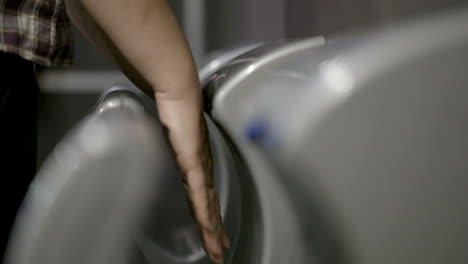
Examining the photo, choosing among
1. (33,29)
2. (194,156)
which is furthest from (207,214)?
(33,29)

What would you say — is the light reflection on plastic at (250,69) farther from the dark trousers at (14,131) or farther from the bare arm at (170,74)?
the dark trousers at (14,131)

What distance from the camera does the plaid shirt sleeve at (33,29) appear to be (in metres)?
0.58

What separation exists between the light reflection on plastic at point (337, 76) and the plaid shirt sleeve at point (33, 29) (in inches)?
19.8

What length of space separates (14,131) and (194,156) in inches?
20.5

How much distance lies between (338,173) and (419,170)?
0.05m

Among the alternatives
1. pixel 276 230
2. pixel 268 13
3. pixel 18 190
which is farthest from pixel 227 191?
pixel 268 13

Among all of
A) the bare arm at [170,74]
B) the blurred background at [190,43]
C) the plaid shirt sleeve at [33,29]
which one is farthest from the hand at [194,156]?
the blurred background at [190,43]

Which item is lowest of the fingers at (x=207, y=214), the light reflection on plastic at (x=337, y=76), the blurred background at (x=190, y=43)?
the blurred background at (x=190, y=43)

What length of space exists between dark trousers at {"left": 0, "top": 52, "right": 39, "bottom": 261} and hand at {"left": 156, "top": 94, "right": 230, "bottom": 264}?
427 mm

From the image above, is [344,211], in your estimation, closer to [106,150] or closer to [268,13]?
[106,150]

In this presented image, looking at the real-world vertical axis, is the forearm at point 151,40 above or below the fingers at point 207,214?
above

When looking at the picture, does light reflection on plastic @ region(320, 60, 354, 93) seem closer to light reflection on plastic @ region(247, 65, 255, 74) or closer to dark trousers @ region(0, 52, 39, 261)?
light reflection on plastic @ region(247, 65, 255, 74)

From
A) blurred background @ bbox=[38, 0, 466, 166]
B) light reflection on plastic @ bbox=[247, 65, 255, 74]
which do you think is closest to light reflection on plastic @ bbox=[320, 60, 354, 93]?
light reflection on plastic @ bbox=[247, 65, 255, 74]

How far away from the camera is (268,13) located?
40.4 inches
